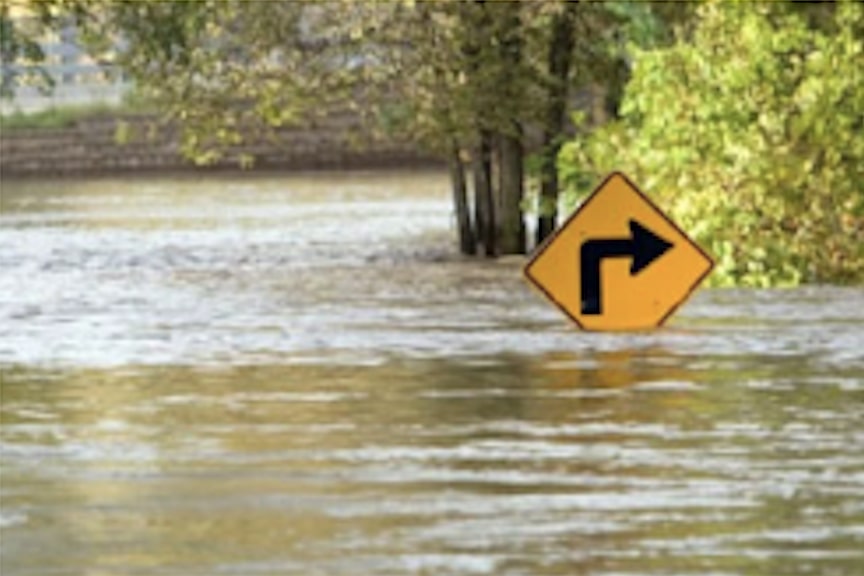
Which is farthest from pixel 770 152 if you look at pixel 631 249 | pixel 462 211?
pixel 462 211

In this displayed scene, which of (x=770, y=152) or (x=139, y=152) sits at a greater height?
(x=770, y=152)

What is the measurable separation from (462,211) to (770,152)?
14.6 m

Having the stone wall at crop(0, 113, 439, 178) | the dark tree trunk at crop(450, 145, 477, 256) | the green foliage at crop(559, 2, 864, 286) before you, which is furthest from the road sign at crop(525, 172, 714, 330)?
the stone wall at crop(0, 113, 439, 178)

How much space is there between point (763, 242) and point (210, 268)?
999cm

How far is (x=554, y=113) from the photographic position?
45125 millimetres

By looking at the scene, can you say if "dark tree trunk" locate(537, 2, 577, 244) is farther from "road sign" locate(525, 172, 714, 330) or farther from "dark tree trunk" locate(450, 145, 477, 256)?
"road sign" locate(525, 172, 714, 330)

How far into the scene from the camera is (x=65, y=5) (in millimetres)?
39844

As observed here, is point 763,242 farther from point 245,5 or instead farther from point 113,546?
point 113,546

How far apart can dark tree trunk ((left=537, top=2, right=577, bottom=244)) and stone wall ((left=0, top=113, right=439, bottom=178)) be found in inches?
1963

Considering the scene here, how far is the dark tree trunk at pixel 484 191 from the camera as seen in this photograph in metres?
46.2

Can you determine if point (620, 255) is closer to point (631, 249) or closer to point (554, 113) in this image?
point (631, 249)

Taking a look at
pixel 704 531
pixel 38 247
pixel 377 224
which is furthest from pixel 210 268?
pixel 704 531

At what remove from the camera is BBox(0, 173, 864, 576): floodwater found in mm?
12086

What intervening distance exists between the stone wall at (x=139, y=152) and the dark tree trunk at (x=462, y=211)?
48.1 m
